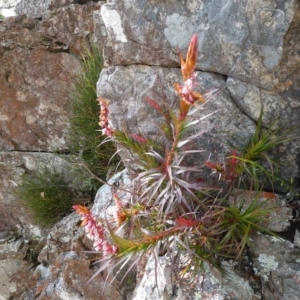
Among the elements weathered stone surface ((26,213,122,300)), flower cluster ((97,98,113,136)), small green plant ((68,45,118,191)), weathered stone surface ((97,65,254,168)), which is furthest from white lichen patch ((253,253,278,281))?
small green plant ((68,45,118,191))

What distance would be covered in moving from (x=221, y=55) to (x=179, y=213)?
36.8 inches

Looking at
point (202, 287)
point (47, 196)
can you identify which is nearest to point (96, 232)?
point (202, 287)

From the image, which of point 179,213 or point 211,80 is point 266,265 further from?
point 211,80

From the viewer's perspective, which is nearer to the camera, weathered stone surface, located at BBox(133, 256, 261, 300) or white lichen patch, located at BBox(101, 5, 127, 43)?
weathered stone surface, located at BBox(133, 256, 261, 300)

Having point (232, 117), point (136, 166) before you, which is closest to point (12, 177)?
point (136, 166)

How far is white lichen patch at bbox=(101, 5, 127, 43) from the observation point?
8.59 feet

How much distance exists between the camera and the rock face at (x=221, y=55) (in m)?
2.36

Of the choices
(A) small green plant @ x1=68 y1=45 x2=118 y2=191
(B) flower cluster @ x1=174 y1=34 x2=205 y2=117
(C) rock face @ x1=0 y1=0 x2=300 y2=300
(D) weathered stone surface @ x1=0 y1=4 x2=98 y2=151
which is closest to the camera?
(B) flower cluster @ x1=174 y1=34 x2=205 y2=117

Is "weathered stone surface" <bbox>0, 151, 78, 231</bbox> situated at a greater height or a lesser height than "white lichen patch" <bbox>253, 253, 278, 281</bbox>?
lesser

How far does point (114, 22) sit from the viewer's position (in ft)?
8.62

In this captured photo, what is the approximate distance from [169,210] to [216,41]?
992 millimetres

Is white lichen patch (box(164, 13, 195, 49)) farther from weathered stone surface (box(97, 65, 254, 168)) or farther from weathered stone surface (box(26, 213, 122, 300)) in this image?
weathered stone surface (box(26, 213, 122, 300))

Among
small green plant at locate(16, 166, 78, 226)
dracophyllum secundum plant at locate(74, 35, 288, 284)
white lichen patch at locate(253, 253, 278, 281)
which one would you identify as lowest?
small green plant at locate(16, 166, 78, 226)

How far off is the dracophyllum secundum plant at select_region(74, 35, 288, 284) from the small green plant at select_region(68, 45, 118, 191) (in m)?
1.22
